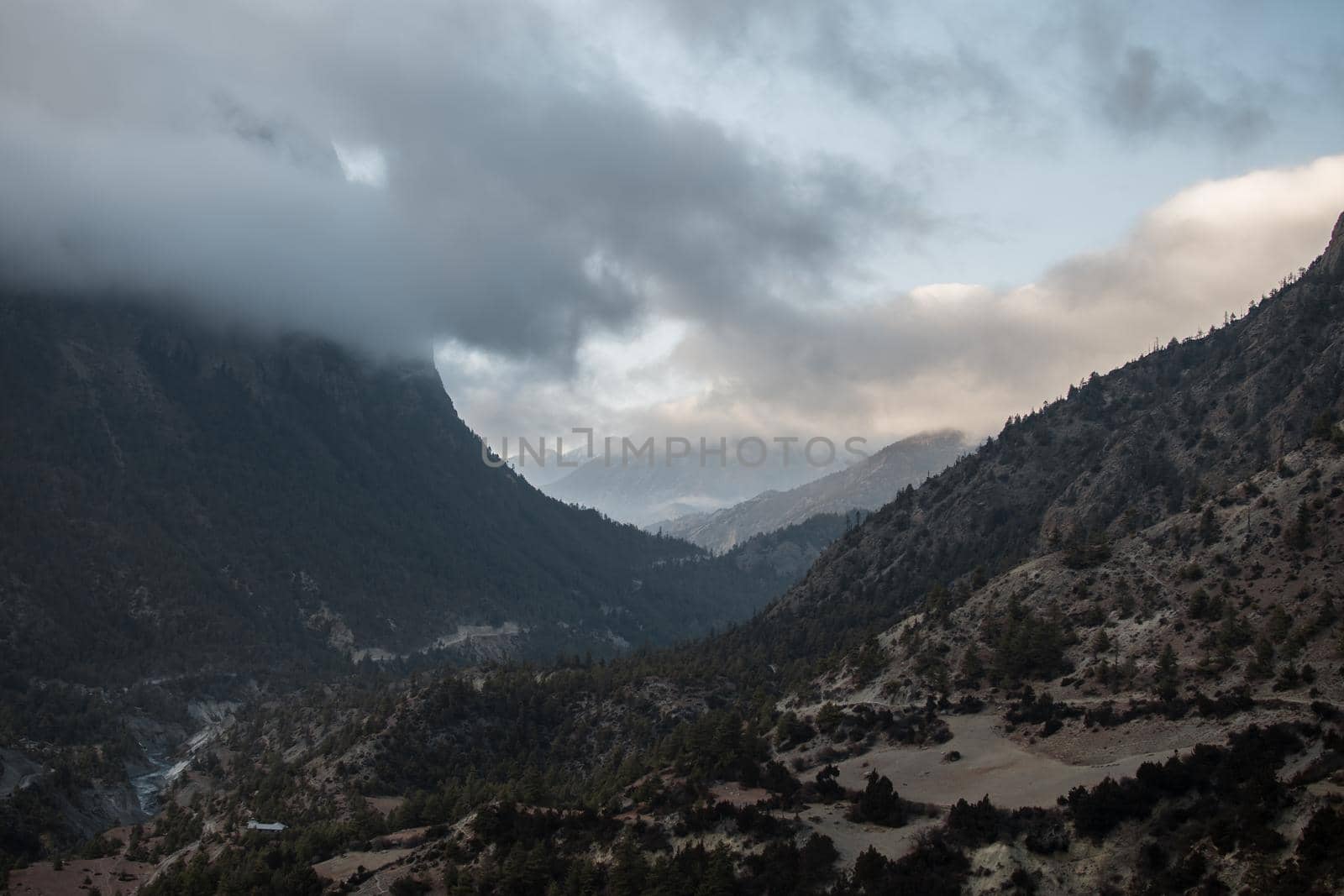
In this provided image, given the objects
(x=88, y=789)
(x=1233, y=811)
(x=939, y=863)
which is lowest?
(x=88, y=789)

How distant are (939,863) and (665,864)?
76.5ft

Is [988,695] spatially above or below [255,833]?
above

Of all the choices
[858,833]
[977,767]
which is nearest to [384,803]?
[858,833]

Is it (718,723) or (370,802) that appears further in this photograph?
(370,802)

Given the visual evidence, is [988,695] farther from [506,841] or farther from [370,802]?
[370,802]

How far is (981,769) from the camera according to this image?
334 ft

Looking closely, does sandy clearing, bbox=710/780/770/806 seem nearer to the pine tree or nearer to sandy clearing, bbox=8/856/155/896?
the pine tree

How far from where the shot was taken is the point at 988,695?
127m

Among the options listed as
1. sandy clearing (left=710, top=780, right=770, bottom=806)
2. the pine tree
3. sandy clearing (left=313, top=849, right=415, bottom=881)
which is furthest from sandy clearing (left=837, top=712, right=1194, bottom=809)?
sandy clearing (left=313, top=849, right=415, bottom=881)

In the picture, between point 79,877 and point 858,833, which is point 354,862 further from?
point 858,833

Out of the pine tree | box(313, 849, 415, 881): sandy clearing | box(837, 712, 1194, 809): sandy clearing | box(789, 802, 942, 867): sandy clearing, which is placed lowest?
box(313, 849, 415, 881): sandy clearing

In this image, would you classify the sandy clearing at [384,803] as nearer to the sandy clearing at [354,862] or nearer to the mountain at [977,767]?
the mountain at [977,767]

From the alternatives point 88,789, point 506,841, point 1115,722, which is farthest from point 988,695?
point 88,789

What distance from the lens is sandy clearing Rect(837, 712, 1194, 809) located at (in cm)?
8888
